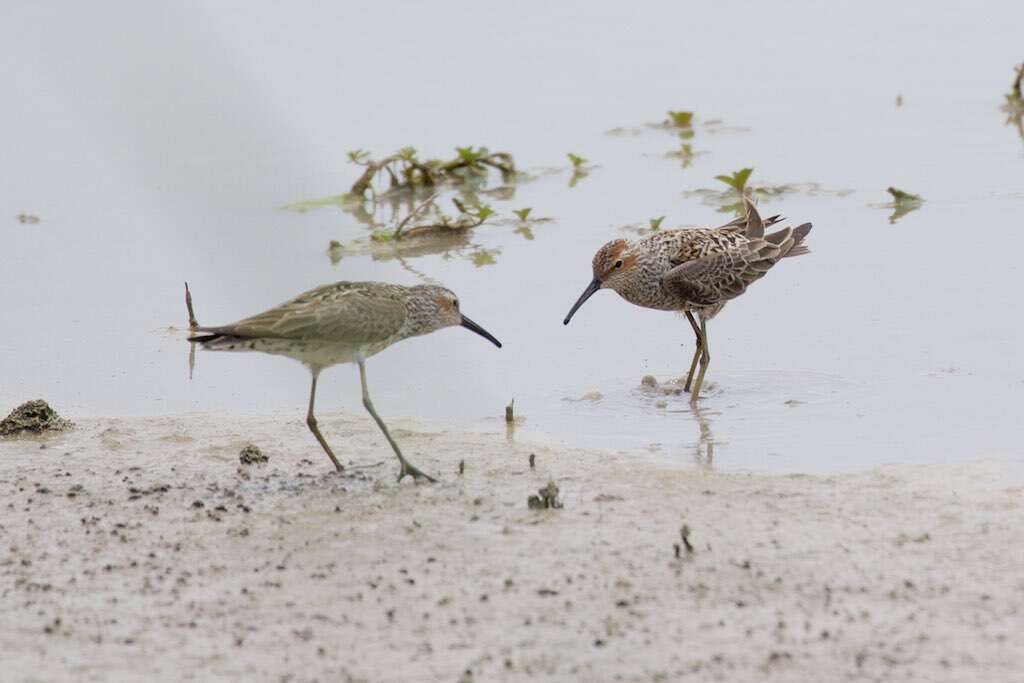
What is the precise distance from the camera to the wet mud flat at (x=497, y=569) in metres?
5.75

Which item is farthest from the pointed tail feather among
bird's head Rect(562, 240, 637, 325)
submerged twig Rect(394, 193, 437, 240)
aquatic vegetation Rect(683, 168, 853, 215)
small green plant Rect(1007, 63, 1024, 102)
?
small green plant Rect(1007, 63, 1024, 102)

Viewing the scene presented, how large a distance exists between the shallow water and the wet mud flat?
39.8 inches

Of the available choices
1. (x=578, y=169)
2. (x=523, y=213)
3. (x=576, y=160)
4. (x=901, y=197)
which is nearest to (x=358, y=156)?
(x=523, y=213)

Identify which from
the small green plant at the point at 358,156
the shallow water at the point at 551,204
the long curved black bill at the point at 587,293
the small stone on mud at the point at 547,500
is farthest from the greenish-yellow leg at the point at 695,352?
the small green plant at the point at 358,156

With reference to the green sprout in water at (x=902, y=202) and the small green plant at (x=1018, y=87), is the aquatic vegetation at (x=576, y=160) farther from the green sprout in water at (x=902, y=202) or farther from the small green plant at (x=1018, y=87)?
the small green plant at (x=1018, y=87)

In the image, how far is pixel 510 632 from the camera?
19.5ft

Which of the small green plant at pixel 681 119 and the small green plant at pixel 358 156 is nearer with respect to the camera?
the small green plant at pixel 358 156

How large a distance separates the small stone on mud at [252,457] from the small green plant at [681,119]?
7.88 meters

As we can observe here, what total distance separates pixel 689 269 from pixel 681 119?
17.1 ft

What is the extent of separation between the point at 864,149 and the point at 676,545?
869cm

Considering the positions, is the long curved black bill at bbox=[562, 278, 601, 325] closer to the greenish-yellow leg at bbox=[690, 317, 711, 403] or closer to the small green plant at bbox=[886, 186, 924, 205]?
the greenish-yellow leg at bbox=[690, 317, 711, 403]

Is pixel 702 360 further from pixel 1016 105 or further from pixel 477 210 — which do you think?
pixel 1016 105

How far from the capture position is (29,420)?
8875 millimetres

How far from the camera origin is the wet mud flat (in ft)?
18.9
